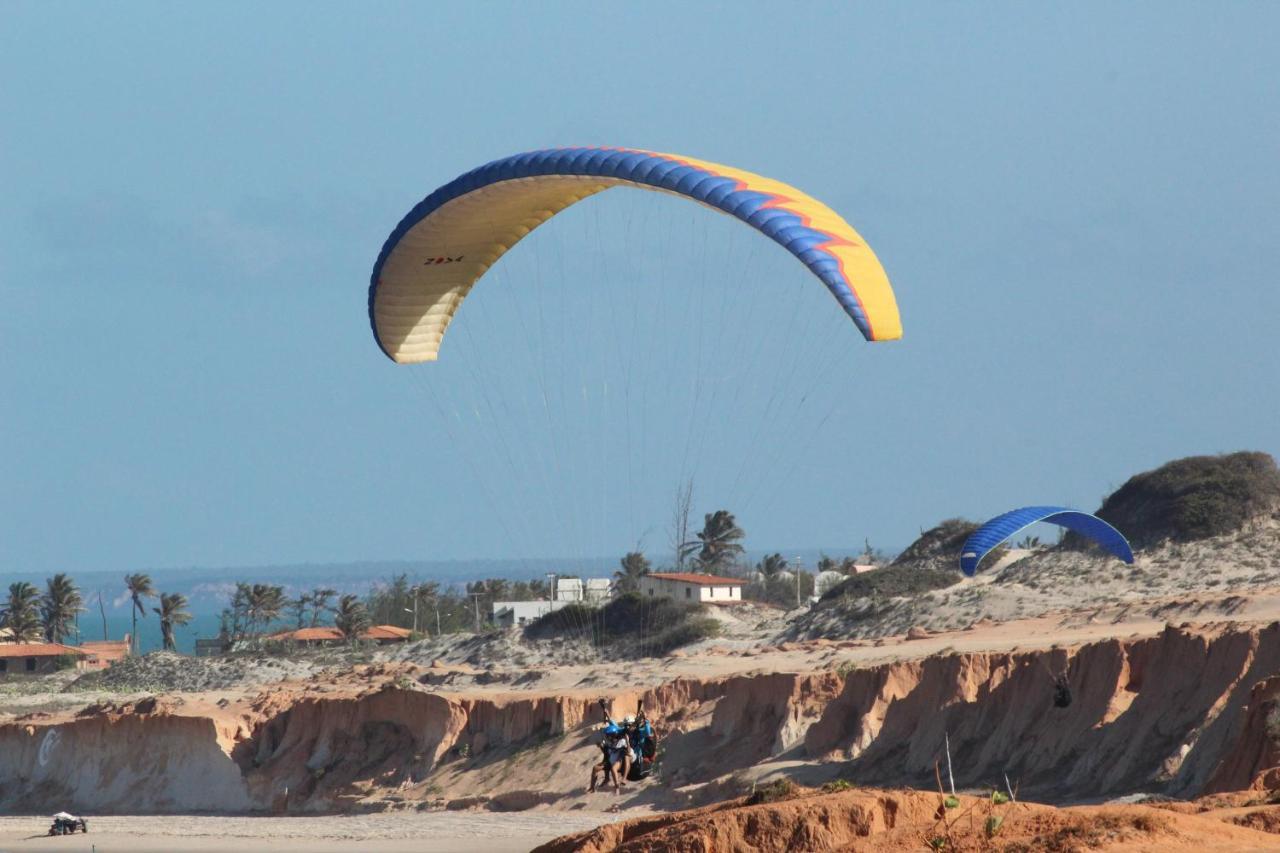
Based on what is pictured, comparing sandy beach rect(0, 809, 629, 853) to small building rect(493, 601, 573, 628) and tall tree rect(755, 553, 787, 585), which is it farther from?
tall tree rect(755, 553, 787, 585)

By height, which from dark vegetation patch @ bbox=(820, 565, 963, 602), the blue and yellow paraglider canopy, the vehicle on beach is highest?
the blue and yellow paraglider canopy

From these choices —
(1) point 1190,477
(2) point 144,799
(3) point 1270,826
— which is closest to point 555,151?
(3) point 1270,826

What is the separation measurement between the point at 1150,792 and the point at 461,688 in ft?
83.5

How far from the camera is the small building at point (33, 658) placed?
8275 cm

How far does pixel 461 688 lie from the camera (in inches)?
1945

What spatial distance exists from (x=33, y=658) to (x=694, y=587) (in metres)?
33.6

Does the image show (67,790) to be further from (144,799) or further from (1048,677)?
(1048,677)

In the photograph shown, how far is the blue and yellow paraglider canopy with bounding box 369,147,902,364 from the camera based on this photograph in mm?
25234

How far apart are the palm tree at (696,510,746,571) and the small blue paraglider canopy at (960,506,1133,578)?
1593 inches

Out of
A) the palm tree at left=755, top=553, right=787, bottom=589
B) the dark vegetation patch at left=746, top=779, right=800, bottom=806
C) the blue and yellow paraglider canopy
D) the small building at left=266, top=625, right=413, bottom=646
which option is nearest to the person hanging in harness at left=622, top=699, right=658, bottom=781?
the dark vegetation patch at left=746, top=779, right=800, bottom=806

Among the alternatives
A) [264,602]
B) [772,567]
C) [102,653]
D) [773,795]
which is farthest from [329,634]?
[773,795]

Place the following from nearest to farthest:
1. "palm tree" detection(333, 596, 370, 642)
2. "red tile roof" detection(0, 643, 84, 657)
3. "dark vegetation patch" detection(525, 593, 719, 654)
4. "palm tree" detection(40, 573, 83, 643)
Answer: "dark vegetation patch" detection(525, 593, 719, 654)
"palm tree" detection(333, 596, 370, 642)
"red tile roof" detection(0, 643, 84, 657)
"palm tree" detection(40, 573, 83, 643)

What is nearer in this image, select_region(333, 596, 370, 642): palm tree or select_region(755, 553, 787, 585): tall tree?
select_region(333, 596, 370, 642): palm tree

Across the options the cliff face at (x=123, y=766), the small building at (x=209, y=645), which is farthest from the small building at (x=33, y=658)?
the cliff face at (x=123, y=766)
